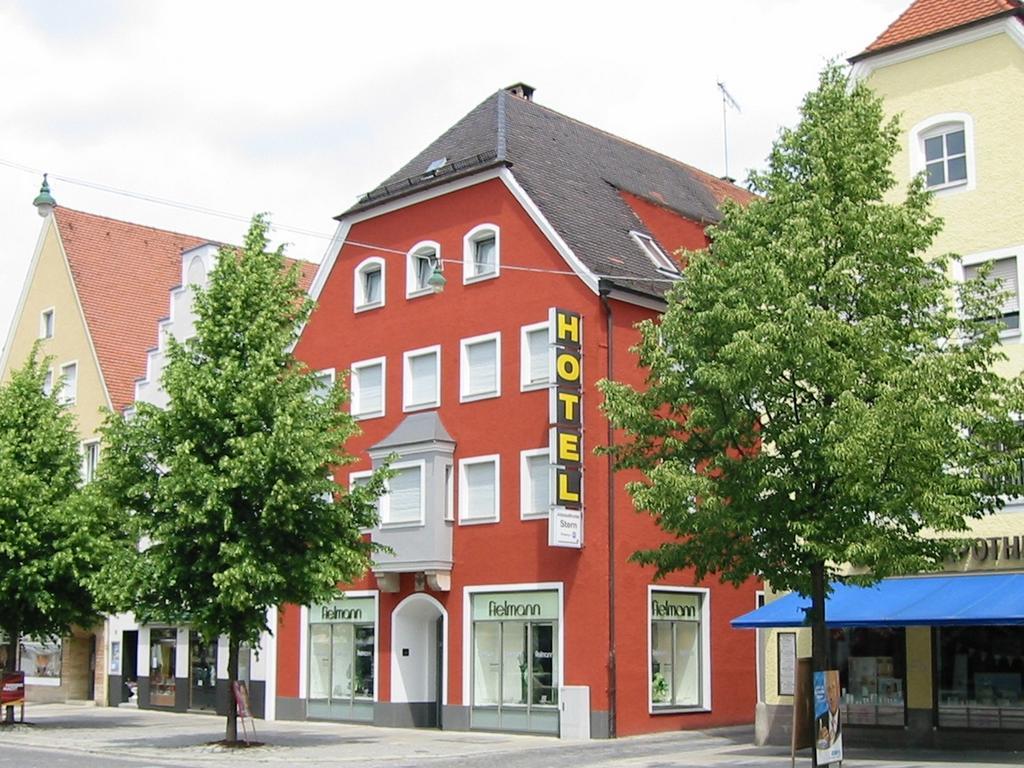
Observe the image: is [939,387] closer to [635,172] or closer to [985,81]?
[985,81]

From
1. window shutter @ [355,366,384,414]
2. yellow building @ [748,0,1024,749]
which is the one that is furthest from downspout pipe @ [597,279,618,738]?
window shutter @ [355,366,384,414]

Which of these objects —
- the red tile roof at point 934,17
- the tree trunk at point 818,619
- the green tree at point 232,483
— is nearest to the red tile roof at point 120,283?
the green tree at point 232,483

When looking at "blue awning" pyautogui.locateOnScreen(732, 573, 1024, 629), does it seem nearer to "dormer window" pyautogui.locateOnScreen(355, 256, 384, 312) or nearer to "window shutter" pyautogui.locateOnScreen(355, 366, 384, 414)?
"window shutter" pyautogui.locateOnScreen(355, 366, 384, 414)

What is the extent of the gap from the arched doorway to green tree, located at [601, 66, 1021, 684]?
1426 centimetres

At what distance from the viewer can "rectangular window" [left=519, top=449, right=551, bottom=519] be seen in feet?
100

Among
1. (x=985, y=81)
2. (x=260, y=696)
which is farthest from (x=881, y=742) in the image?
(x=260, y=696)

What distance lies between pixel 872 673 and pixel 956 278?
23.5 feet

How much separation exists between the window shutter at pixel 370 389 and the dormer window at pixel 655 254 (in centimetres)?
706

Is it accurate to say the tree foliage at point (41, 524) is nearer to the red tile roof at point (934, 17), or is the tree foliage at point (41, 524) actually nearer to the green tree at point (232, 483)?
the green tree at point (232, 483)

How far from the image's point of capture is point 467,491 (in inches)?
1270

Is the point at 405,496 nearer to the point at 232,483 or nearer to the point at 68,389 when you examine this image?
the point at 232,483

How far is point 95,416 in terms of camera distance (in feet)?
145

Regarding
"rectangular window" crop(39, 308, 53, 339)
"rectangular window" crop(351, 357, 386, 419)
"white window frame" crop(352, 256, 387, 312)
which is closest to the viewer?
"rectangular window" crop(351, 357, 386, 419)

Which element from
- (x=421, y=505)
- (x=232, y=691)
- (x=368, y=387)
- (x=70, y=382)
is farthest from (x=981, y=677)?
(x=70, y=382)
